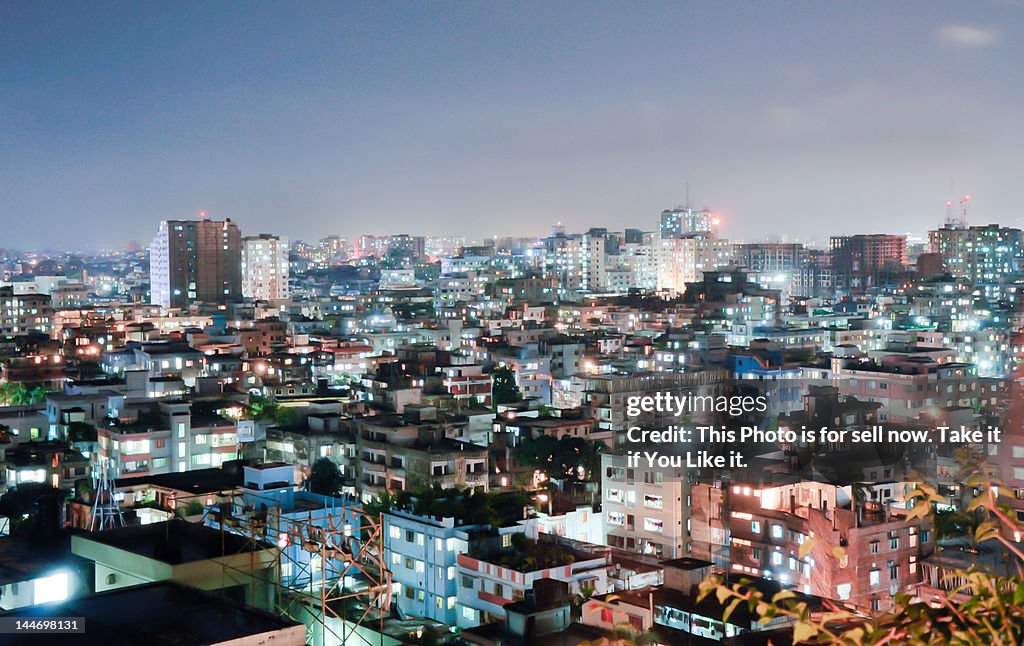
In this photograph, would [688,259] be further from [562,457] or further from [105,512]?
[105,512]

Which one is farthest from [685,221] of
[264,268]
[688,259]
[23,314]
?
[23,314]

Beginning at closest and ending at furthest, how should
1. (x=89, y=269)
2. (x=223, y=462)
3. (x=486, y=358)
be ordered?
(x=223, y=462) → (x=486, y=358) → (x=89, y=269)

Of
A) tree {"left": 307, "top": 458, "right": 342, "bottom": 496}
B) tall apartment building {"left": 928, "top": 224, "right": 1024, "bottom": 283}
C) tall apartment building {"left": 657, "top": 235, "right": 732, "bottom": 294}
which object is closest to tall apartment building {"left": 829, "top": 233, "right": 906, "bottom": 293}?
tall apartment building {"left": 928, "top": 224, "right": 1024, "bottom": 283}

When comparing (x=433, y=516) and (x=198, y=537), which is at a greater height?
(x=198, y=537)

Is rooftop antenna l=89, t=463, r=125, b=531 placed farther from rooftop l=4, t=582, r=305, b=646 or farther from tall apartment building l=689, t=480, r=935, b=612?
tall apartment building l=689, t=480, r=935, b=612

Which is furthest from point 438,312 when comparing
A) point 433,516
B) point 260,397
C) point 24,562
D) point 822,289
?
point 24,562

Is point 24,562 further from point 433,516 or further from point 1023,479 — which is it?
point 1023,479

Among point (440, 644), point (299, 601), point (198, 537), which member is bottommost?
point (440, 644)
